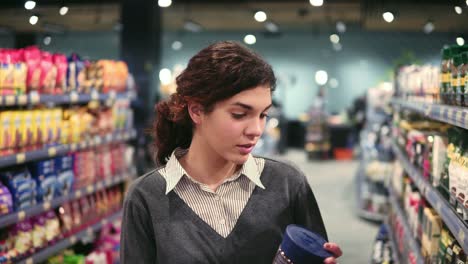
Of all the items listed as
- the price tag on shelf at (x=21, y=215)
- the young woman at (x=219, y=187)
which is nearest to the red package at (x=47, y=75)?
the price tag on shelf at (x=21, y=215)

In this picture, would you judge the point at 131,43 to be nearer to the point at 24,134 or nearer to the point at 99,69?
the point at 99,69

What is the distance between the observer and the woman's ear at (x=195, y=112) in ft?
6.26

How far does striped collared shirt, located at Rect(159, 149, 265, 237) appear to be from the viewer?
1.89 meters

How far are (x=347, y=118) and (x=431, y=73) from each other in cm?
1510

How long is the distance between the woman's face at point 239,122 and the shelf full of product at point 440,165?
849 millimetres

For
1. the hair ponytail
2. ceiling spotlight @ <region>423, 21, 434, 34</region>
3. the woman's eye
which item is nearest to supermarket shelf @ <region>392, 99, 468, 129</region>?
the woman's eye

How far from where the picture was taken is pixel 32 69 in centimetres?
434

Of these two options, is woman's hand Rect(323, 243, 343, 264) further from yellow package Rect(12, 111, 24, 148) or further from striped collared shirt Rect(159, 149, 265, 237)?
yellow package Rect(12, 111, 24, 148)

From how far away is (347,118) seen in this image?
61.0ft

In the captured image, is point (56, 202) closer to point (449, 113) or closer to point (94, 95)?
point (94, 95)

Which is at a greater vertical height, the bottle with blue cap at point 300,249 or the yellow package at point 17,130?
the yellow package at point 17,130

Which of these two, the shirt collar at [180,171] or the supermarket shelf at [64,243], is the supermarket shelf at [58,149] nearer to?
the supermarket shelf at [64,243]

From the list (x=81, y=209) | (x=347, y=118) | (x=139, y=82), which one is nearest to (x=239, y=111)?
(x=81, y=209)

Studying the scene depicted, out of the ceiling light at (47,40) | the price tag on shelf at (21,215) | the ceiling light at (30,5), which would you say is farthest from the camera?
the ceiling light at (47,40)
